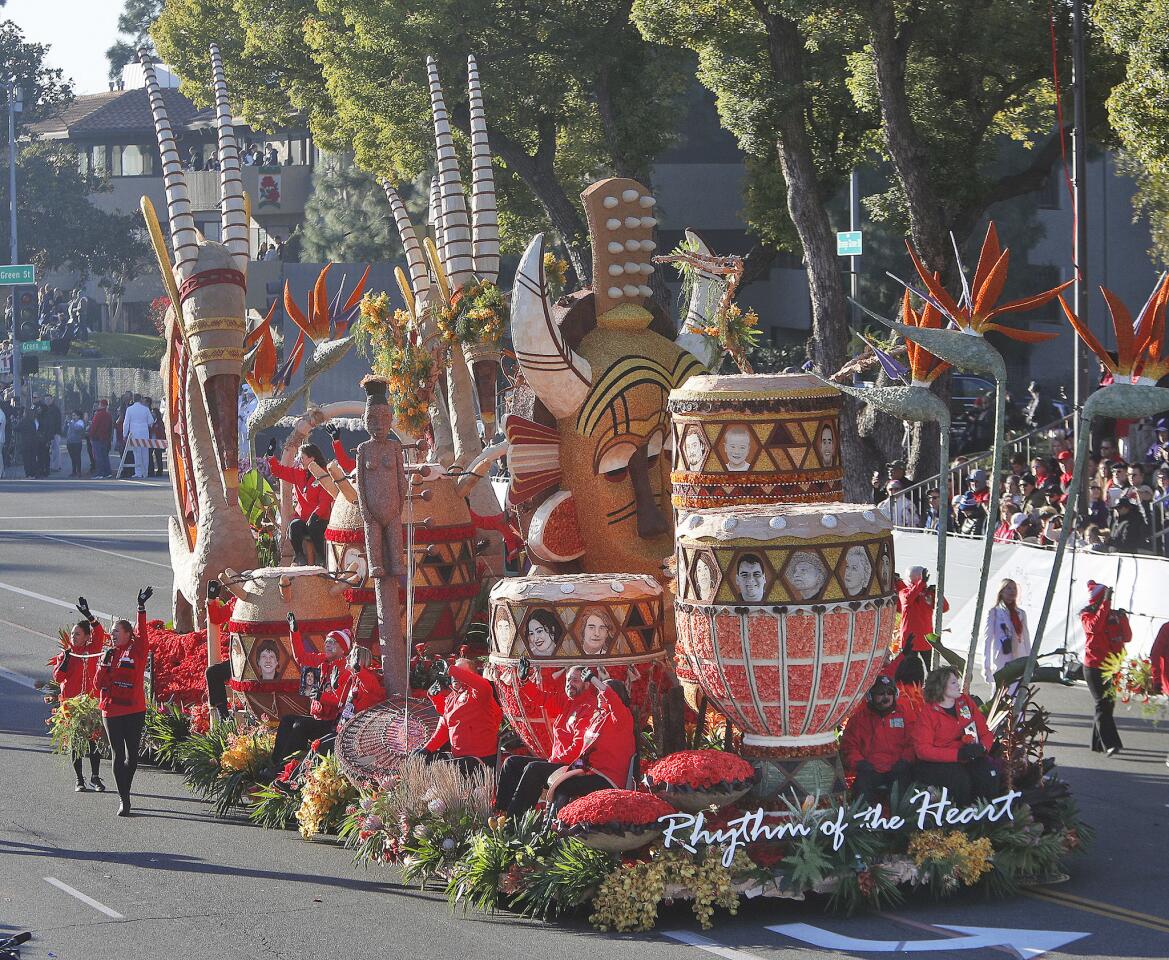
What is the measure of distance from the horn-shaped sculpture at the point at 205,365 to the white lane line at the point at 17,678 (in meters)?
3.97

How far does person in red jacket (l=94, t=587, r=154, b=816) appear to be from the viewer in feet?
45.1

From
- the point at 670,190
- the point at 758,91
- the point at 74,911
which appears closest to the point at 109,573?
the point at 758,91

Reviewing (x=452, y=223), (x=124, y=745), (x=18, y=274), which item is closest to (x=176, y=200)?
(x=452, y=223)

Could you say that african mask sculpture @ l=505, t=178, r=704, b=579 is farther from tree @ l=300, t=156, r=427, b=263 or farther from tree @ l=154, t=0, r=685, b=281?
tree @ l=300, t=156, r=427, b=263

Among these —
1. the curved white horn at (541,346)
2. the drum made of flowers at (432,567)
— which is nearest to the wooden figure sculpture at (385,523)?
the curved white horn at (541,346)

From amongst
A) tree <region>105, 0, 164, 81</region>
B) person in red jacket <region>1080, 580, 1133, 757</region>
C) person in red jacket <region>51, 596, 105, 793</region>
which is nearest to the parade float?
person in red jacket <region>51, 596, 105, 793</region>

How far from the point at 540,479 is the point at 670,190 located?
3125 centimetres

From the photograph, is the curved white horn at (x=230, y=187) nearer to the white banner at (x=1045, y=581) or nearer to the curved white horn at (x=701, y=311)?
the curved white horn at (x=701, y=311)

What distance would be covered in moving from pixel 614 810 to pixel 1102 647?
6003mm

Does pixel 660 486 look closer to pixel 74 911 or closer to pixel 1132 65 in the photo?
pixel 74 911

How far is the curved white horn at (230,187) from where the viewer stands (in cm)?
1564

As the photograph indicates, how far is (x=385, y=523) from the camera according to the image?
1331 centimetres

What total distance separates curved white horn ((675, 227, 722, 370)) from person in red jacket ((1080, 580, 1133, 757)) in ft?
12.2

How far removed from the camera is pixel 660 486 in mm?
14055
